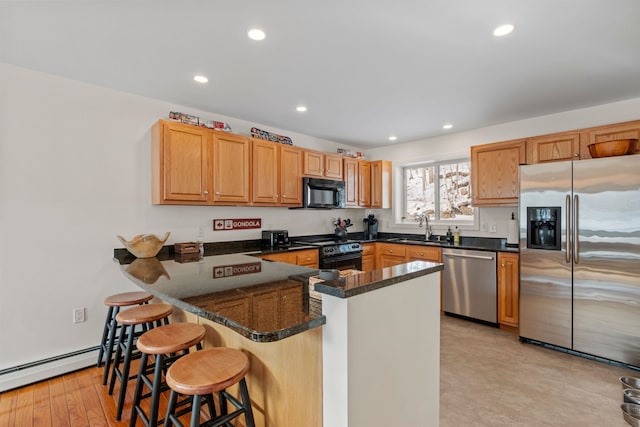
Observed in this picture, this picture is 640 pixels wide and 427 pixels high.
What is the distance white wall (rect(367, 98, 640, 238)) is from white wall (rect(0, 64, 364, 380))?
354 cm

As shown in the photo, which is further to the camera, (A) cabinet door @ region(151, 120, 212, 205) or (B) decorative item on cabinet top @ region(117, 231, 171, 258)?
(A) cabinet door @ region(151, 120, 212, 205)

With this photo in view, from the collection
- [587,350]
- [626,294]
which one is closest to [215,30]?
[626,294]

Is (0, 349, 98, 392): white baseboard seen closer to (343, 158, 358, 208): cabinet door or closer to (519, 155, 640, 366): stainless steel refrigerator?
(343, 158, 358, 208): cabinet door

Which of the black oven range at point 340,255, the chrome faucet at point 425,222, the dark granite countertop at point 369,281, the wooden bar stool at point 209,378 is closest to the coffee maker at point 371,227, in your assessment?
the chrome faucet at point 425,222

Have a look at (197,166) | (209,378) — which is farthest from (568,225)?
(197,166)

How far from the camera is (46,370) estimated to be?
8.35 ft

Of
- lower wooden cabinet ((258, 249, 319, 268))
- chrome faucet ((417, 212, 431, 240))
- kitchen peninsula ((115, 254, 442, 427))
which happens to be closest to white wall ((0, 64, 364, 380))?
lower wooden cabinet ((258, 249, 319, 268))

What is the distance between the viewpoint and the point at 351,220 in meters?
5.37

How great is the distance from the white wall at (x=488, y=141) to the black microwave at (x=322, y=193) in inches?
47.9

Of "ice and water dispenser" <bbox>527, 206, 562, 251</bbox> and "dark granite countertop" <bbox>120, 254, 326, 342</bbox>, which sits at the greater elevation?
"ice and water dispenser" <bbox>527, 206, 562, 251</bbox>

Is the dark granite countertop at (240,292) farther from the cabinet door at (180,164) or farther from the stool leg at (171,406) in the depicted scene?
the cabinet door at (180,164)

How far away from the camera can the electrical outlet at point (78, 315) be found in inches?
106

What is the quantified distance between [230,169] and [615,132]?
13.0 feet

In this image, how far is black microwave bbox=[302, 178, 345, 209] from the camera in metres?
4.11
